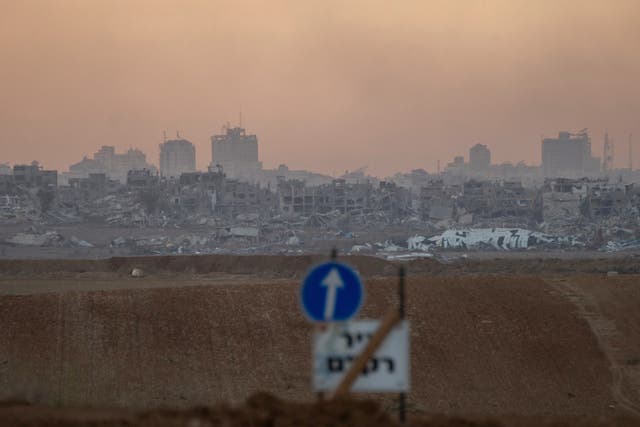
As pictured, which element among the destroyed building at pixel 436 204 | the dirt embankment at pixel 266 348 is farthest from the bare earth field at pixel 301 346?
the destroyed building at pixel 436 204

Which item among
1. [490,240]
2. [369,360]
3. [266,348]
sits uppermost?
[490,240]

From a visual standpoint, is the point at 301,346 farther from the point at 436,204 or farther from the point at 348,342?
the point at 436,204

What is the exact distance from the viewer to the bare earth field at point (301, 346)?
26719 mm

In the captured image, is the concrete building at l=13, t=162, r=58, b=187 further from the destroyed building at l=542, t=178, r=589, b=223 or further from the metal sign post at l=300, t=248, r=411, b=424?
the metal sign post at l=300, t=248, r=411, b=424

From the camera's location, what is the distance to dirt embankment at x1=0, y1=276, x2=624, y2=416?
88.0 feet

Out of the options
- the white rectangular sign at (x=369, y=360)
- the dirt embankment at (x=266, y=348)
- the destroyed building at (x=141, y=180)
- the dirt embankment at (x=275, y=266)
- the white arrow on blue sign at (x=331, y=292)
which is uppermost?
the destroyed building at (x=141, y=180)

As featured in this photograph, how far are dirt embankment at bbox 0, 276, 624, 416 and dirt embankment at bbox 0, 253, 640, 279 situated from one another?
28.5 metres

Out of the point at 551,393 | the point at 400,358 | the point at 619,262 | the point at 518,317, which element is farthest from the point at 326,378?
the point at 619,262

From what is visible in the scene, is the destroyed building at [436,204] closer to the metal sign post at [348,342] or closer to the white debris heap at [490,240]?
the white debris heap at [490,240]

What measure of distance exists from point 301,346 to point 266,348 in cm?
92

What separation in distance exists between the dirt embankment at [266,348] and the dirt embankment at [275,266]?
28540mm

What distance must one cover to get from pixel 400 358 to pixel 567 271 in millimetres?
58587

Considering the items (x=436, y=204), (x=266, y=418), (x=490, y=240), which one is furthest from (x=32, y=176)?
(x=266, y=418)

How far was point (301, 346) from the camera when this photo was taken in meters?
31.1
